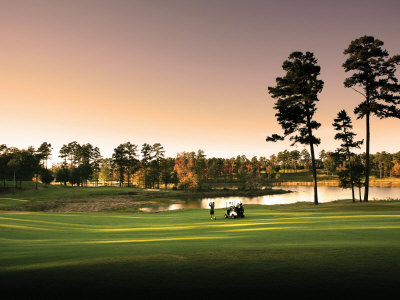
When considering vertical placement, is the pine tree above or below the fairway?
above

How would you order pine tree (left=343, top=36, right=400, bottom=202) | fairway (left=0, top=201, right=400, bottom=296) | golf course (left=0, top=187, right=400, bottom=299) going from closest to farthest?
golf course (left=0, top=187, right=400, bottom=299) < fairway (left=0, top=201, right=400, bottom=296) < pine tree (left=343, top=36, right=400, bottom=202)

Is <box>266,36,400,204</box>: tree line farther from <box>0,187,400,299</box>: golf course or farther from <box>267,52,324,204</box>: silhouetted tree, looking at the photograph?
<box>0,187,400,299</box>: golf course

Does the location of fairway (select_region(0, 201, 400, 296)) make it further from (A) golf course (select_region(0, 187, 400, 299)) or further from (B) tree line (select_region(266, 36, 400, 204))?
(B) tree line (select_region(266, 36, 400, 204))

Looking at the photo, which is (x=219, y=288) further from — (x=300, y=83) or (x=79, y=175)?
(x=79, y=175)

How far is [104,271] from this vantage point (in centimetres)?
617

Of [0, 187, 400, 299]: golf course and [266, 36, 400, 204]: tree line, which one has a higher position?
[266, 36, 400, 204]: tree line

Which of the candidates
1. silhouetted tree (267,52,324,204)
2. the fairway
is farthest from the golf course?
silhouetted tree (267,52,324,204)

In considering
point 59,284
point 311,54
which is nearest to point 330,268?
point 59,284

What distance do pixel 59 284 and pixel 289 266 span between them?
5187 mm

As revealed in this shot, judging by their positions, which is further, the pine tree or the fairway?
the pine tree

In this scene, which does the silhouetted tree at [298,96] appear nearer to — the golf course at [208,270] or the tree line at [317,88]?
the tree line at [317,88]

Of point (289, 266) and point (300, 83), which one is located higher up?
point (300, 83)

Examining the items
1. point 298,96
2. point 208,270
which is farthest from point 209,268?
point 298,96

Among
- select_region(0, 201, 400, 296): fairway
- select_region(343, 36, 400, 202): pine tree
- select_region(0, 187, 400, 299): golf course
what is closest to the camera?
select_region(0, 187, 400, 299): golf course
